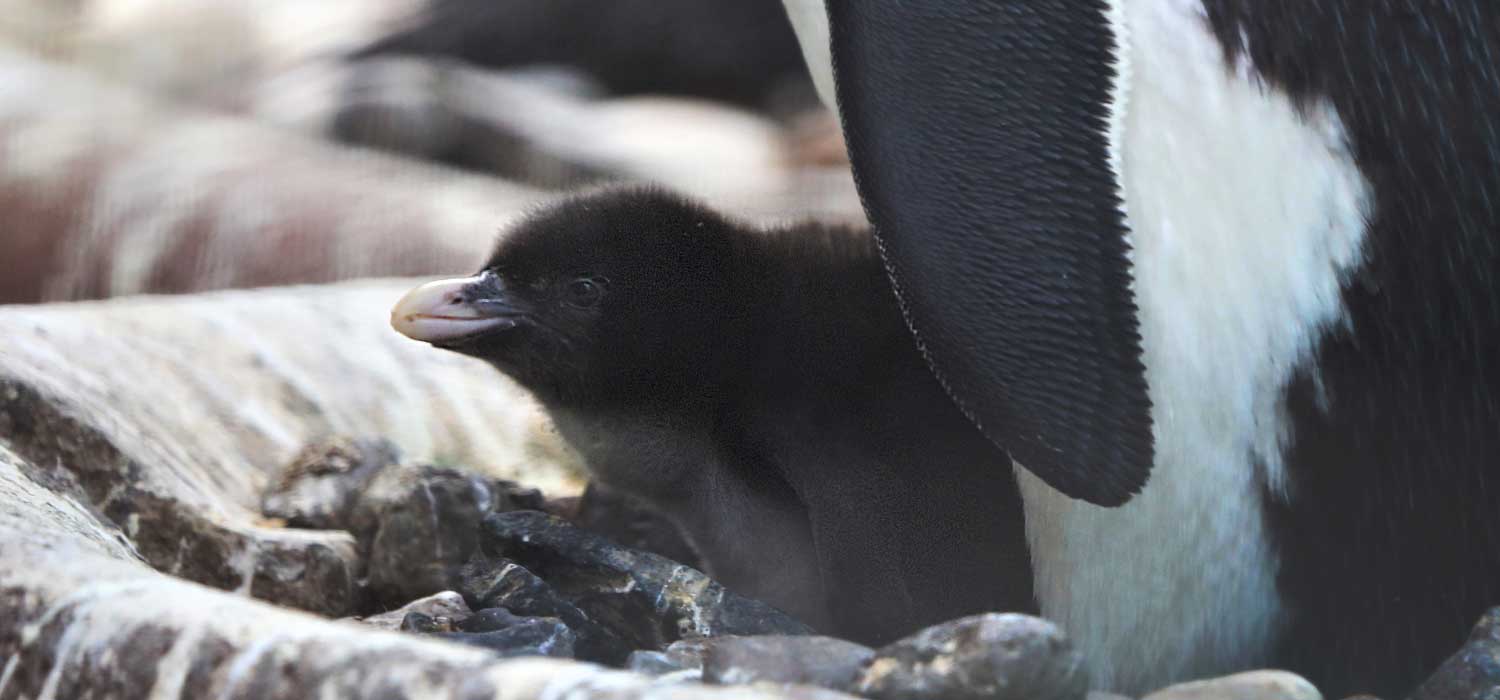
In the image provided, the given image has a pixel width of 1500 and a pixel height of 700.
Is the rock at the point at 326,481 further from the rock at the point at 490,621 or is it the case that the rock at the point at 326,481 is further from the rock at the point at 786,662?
the rock at the point at 786,662

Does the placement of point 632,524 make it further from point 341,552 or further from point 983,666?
point 983,666

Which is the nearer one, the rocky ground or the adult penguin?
the rocky ground

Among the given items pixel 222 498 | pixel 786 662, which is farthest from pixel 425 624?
pixel 222 498

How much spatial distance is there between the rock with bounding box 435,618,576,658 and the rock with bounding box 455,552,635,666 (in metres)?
0.04

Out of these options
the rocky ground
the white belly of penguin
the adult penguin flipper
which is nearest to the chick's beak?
the rocky ground

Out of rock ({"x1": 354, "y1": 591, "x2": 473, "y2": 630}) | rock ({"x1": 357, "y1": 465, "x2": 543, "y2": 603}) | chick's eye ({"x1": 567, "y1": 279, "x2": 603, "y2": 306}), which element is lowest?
rock ({"x1": 357, "y1": 465, "x2": 543, "y2": 603})

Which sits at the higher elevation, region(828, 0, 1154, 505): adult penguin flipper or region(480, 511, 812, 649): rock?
region(828, 0, 1154, 505): adult penguin flipper

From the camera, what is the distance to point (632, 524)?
63.5 inches

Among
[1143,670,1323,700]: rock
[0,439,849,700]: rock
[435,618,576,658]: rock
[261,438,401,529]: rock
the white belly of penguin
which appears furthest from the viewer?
[261,438,401,529]: rock

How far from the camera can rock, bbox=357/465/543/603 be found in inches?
60.5

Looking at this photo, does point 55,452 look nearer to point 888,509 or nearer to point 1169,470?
point 888,509

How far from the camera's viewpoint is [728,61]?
208 inches

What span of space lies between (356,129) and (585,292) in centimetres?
254

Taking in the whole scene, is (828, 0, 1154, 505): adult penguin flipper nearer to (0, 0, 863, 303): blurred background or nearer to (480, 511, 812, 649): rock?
(480, 511, 812, 649): rock
